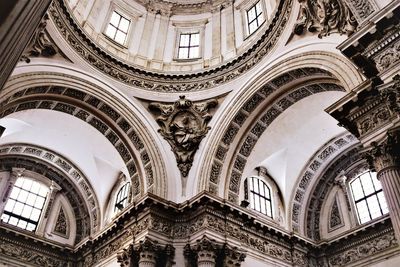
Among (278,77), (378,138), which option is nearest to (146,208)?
(278,77)

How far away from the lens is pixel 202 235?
11289 mm

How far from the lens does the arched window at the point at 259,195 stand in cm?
1423

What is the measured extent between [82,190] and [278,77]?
960cm

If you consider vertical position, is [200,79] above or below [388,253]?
above

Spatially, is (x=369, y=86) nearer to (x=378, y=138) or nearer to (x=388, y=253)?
(x=378, y=138)

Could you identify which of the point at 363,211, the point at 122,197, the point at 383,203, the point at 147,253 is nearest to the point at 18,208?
the point at 122,197

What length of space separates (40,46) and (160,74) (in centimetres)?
480

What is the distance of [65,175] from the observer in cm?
1642

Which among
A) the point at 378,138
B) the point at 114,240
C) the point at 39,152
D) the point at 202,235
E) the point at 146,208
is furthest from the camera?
the point at 39,152

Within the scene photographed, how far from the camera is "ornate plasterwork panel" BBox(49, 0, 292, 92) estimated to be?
12.3 meters

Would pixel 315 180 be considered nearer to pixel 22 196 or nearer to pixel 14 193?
pixel 22 196

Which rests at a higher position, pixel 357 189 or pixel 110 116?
pixel 110 116

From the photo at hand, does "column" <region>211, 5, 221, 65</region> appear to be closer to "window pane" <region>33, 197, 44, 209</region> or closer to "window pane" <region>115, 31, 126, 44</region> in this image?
"window pane" <region>115, 31, 126, 44</region>

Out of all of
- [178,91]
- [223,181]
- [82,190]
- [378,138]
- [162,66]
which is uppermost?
[162,66]
